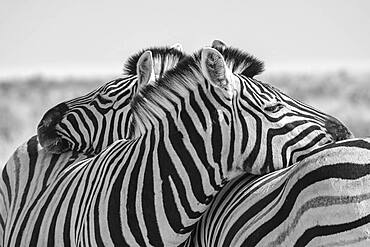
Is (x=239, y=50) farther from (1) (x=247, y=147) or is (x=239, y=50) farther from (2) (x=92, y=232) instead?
(2) (x=92, y=232)

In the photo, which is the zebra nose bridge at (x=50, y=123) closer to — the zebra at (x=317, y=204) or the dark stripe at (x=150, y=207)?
the dark stripe at (x=150, y=207)

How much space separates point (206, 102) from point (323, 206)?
1.04 m

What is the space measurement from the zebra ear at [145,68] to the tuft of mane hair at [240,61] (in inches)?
24.2

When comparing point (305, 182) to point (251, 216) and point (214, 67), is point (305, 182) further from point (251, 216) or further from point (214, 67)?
point (214, 67)

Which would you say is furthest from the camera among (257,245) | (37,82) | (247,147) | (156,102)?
(37,82)

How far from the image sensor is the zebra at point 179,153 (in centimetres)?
475

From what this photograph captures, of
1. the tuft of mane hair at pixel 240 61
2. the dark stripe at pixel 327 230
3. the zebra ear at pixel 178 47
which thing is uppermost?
the zebra ear at pixel 178 47

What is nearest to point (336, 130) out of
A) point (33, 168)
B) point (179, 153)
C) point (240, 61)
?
point (240, 61)

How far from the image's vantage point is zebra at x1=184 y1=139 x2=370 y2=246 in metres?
3.91

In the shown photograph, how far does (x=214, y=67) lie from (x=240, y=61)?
0.33 metres

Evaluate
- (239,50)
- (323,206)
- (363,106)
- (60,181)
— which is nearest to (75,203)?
(60,181)

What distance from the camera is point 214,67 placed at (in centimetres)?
475

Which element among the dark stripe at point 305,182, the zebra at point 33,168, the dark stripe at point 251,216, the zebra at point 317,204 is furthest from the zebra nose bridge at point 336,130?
the zebra at point 33,168

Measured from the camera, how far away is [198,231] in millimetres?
5016
